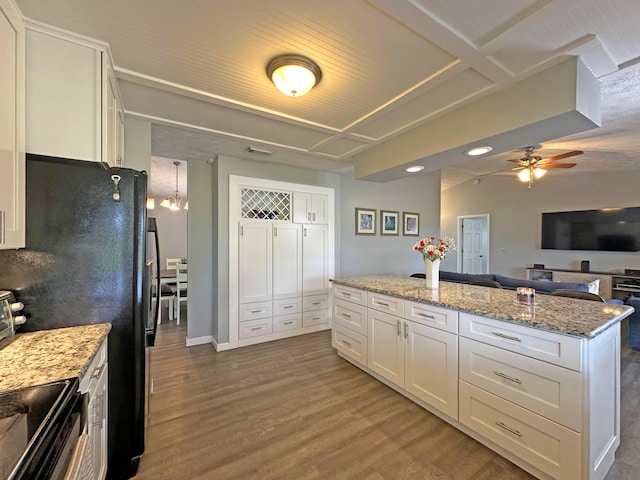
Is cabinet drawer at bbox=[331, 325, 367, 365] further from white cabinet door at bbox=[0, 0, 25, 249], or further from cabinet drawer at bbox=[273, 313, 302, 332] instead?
white cabinet door at bbox=[0, 0, 25, 249]

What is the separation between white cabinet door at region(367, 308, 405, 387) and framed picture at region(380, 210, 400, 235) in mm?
2404

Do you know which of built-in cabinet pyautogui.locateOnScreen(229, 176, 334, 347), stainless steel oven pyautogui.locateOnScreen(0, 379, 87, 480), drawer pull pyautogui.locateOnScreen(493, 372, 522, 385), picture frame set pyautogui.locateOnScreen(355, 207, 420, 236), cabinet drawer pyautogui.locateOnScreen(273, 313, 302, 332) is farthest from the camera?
picture frame set pyautogui.locateOnScreen(355, 207, 420, 236)

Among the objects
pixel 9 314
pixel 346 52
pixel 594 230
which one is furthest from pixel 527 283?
pixel 9 314

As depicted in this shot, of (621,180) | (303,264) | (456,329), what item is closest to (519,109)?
(456,329)

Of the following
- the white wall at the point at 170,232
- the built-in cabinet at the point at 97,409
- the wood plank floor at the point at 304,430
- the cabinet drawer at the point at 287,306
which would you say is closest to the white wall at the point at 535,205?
the wood plank floor at the point at 304,430

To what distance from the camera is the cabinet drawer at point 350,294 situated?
2852 mm

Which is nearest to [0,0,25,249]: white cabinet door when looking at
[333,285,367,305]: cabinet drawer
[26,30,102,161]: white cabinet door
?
[26,30,102,161]: white cabinet door

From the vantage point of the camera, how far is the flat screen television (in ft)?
17.0

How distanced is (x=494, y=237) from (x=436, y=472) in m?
6.74

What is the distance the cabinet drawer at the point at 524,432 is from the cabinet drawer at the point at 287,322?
252 centimetres

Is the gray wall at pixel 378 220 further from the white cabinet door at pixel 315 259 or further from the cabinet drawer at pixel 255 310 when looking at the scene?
the cabinet drawer at pixel 255 310

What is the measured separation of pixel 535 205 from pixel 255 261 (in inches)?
258

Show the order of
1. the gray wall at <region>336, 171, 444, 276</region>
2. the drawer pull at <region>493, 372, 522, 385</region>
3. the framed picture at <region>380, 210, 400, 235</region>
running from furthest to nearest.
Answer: the framed picture at <region>380, 210, 400, 235</region>, the gray wall at <region>336, 171, 444, 276</region>, the drawer pull at <region>493, 372, 522, 385</region>

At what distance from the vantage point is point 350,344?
303cm
